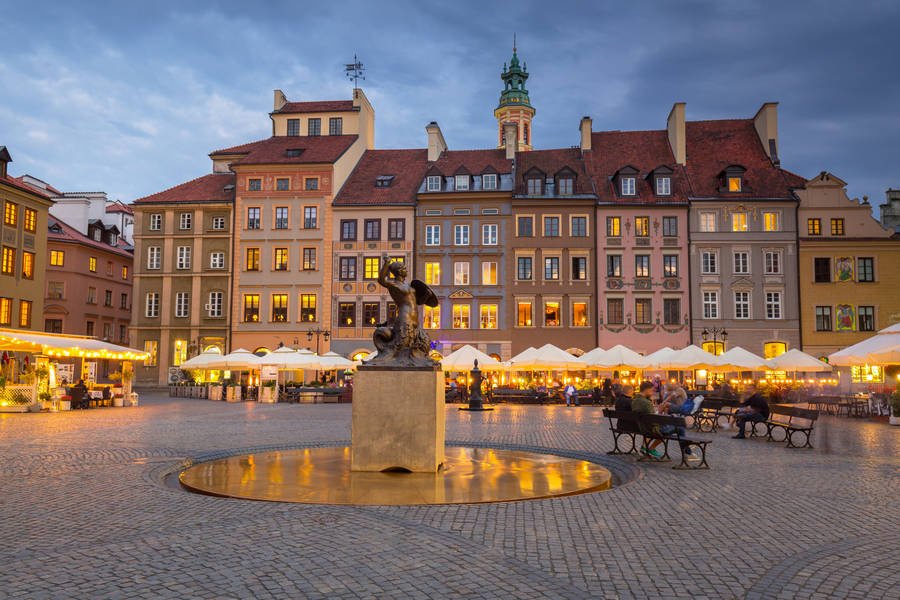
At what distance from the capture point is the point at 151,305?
46281mm

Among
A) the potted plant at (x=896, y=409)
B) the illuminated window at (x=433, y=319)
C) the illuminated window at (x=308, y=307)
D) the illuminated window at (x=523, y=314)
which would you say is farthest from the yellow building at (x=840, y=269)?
the illuminated window at (x=308, y=307)

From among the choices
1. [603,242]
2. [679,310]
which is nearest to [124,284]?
[603,242]

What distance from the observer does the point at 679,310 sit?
138ft

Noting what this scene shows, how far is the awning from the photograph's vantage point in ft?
83.8

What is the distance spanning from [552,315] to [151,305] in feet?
85.0

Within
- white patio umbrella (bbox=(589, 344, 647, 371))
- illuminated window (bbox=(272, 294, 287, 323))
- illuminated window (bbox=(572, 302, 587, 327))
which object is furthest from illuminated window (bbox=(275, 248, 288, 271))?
white patio umbrella (bbox=(589, 344, 647, 371))

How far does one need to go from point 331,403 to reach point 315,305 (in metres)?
12.6

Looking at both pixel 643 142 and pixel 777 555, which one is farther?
pixel 643 142

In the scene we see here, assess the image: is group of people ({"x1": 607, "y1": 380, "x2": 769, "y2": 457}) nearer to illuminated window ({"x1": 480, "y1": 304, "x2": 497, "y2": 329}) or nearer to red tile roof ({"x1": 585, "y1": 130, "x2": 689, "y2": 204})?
illuminated window ({"x1": 480, "y1": 304, "x2": 497, "y2": 329})

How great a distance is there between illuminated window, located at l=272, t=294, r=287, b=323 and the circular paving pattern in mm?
32242

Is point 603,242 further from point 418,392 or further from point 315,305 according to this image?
point 418,392

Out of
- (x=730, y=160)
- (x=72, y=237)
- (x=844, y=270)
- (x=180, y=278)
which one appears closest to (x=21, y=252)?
(x=180, y=278)

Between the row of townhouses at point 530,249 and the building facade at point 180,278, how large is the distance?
4.8 inches

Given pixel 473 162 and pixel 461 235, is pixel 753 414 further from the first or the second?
pixel 473 162
